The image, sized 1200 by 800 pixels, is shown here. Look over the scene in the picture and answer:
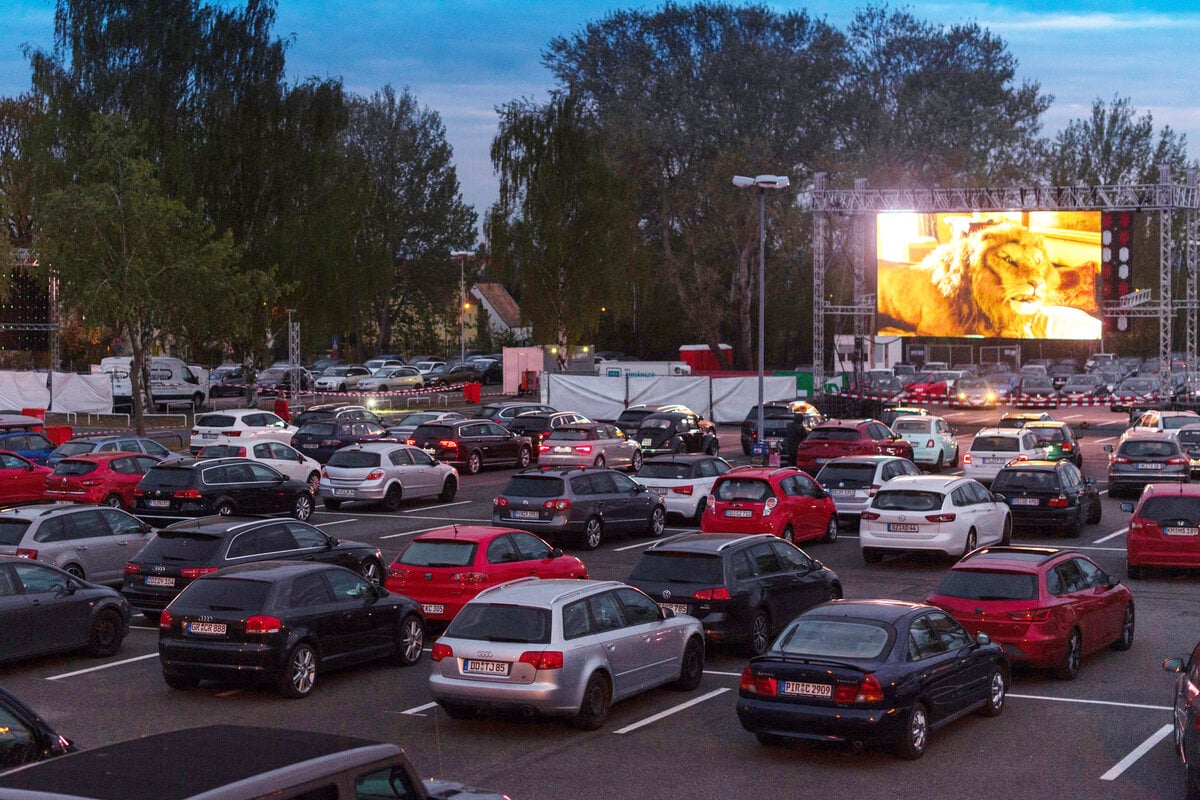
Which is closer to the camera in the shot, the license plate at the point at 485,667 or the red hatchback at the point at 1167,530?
the license plate at the point at 485,667

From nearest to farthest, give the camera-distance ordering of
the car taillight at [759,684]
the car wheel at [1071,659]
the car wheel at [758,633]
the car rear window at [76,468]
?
the car taillight at [759,684], the car wheel at [1071,659], the car wheel at [758,633], the car rear window at [76,468]

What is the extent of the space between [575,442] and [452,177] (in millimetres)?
68748

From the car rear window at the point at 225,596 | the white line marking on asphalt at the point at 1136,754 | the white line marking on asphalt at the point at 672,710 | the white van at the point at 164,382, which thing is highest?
the white van at the point at 164,382

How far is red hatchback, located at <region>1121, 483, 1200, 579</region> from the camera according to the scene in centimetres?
2130

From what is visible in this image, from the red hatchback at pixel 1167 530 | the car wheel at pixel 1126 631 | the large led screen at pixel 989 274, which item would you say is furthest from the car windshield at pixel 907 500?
the large led screen at pixel 989 274

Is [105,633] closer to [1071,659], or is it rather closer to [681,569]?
[681,569]

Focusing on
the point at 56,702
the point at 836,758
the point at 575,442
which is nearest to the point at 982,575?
the point at 836,758

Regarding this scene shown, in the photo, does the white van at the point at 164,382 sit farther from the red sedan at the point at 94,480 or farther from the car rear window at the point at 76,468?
the car rear window at the point at 76,468

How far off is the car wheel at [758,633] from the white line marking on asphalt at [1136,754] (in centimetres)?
454

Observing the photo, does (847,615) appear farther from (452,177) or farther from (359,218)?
(452,177)

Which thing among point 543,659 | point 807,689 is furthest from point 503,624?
point 807,689

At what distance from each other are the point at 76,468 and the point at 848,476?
1565 cm

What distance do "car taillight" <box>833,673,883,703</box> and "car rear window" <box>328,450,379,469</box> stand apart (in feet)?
65.5

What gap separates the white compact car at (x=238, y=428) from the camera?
38344 mm
